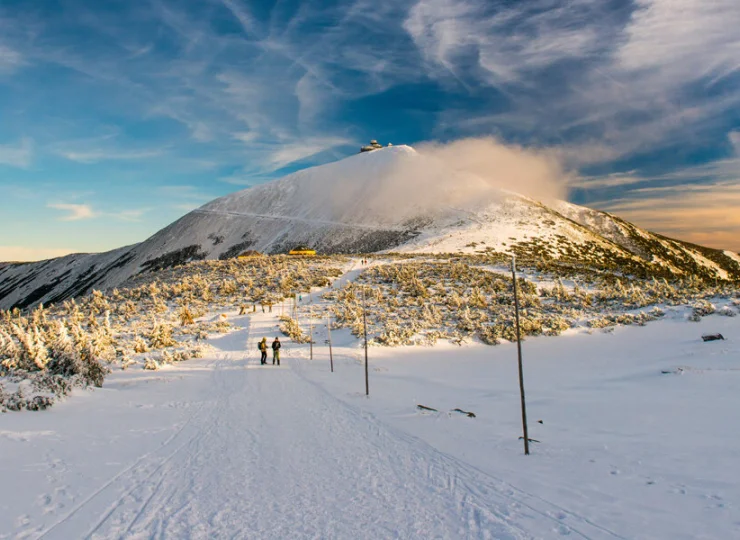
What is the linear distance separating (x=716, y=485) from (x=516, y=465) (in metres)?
3.24

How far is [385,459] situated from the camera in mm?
8906

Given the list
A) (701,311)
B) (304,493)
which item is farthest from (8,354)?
(701,311)

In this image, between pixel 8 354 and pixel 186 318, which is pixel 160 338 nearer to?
pixel 186 318

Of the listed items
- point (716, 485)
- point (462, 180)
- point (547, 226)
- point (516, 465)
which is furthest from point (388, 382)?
point (462, 180)

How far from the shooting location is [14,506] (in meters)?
6.40

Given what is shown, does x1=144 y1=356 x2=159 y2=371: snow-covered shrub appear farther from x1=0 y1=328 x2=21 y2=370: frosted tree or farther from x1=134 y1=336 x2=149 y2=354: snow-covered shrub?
x1=0 y1=328 x2=21 y2=370: frosted tree

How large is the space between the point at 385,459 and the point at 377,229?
9678cm

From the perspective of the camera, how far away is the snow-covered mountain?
87.2 metres

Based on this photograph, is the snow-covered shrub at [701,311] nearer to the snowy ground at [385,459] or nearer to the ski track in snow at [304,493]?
the snowy ground at [385,459]

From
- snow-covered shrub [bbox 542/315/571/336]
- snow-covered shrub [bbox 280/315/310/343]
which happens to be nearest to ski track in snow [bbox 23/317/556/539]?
snow-covered shrub [bbox 280/315/310/343]

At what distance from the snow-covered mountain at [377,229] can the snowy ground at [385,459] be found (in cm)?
5851

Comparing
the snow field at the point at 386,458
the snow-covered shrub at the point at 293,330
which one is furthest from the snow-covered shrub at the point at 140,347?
the snow-covered shrub at the point at 293,330

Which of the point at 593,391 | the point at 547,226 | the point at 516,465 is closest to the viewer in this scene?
the point at 516,465

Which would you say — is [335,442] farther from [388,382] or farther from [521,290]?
[521,290]
